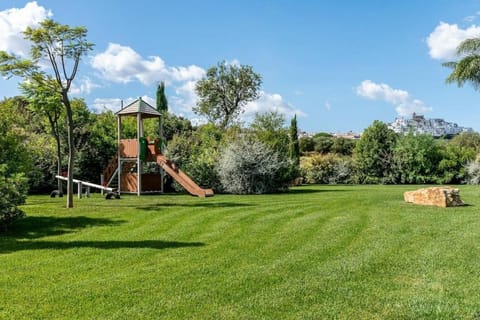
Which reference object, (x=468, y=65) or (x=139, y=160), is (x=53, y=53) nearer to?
(x=139, y=160)

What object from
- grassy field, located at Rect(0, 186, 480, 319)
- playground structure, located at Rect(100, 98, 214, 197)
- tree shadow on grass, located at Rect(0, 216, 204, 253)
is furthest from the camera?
playground structure, located at Rect(100, 98, 214, 197)

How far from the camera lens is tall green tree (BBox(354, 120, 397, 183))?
2608 centimetres

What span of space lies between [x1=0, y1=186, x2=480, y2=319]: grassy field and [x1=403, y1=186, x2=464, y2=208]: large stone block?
160 centimetres

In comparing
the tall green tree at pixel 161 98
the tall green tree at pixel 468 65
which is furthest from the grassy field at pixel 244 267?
the tall green tree at pixel 161 98

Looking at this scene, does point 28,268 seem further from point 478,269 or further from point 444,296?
point 478,269

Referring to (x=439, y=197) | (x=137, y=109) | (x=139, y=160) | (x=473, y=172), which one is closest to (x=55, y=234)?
(x=439, y=197)

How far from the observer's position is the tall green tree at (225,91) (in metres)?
42.3

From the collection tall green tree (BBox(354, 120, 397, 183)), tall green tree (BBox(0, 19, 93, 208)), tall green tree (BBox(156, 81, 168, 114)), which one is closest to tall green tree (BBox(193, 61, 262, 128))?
tall green tree (BBox(156, 81, 168, 114))

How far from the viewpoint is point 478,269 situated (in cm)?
534

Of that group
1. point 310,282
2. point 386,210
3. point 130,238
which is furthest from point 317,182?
point 310,282

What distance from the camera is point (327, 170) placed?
27.0m

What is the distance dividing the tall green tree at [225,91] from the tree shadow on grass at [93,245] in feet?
114

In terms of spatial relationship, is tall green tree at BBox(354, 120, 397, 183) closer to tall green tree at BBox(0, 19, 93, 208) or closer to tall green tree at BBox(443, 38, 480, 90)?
tall green tree at BBox(443, 38, 480, 90)

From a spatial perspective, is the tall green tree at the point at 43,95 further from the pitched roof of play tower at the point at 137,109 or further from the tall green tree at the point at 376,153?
the tall green tree at the point at 376,153
